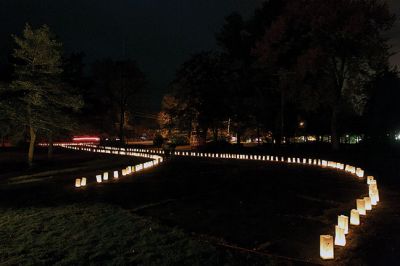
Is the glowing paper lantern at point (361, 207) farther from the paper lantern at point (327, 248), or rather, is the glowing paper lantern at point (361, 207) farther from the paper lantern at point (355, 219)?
the paper lantern at point (327, 248)

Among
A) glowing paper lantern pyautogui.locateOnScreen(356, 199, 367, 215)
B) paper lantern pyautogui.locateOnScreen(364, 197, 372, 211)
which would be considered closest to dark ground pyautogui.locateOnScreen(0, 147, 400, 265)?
paper lantern pyautogui.locateOnScreen(364, 197, 372, 211)

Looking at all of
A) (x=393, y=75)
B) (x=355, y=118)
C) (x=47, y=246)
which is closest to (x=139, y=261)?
(x=47, y=246)

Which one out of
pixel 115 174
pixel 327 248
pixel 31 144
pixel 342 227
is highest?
pixel 31 144

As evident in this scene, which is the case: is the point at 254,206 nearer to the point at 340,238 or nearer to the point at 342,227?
the point at 342,227

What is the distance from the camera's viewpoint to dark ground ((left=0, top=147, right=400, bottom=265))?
6.05 m

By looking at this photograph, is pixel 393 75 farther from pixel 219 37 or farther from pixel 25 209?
pixel 25 209

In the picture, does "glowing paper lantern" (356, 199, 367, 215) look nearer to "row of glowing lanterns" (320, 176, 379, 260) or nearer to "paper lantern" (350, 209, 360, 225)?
"row of glowing lanterns" (320, 176, 379, 260)

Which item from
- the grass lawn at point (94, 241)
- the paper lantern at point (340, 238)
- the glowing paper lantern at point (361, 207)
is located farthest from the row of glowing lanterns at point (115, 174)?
the paper lantern at point (340, 238)

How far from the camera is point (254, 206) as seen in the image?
9086 millimetres

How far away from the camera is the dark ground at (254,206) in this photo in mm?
6051

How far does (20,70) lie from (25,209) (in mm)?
14554

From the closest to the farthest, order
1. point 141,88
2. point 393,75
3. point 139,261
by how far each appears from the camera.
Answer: point 139,261
point 393,75
point 141,88

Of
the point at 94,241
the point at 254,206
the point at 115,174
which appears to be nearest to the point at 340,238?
the point at 254,206

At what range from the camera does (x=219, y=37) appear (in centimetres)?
3741
